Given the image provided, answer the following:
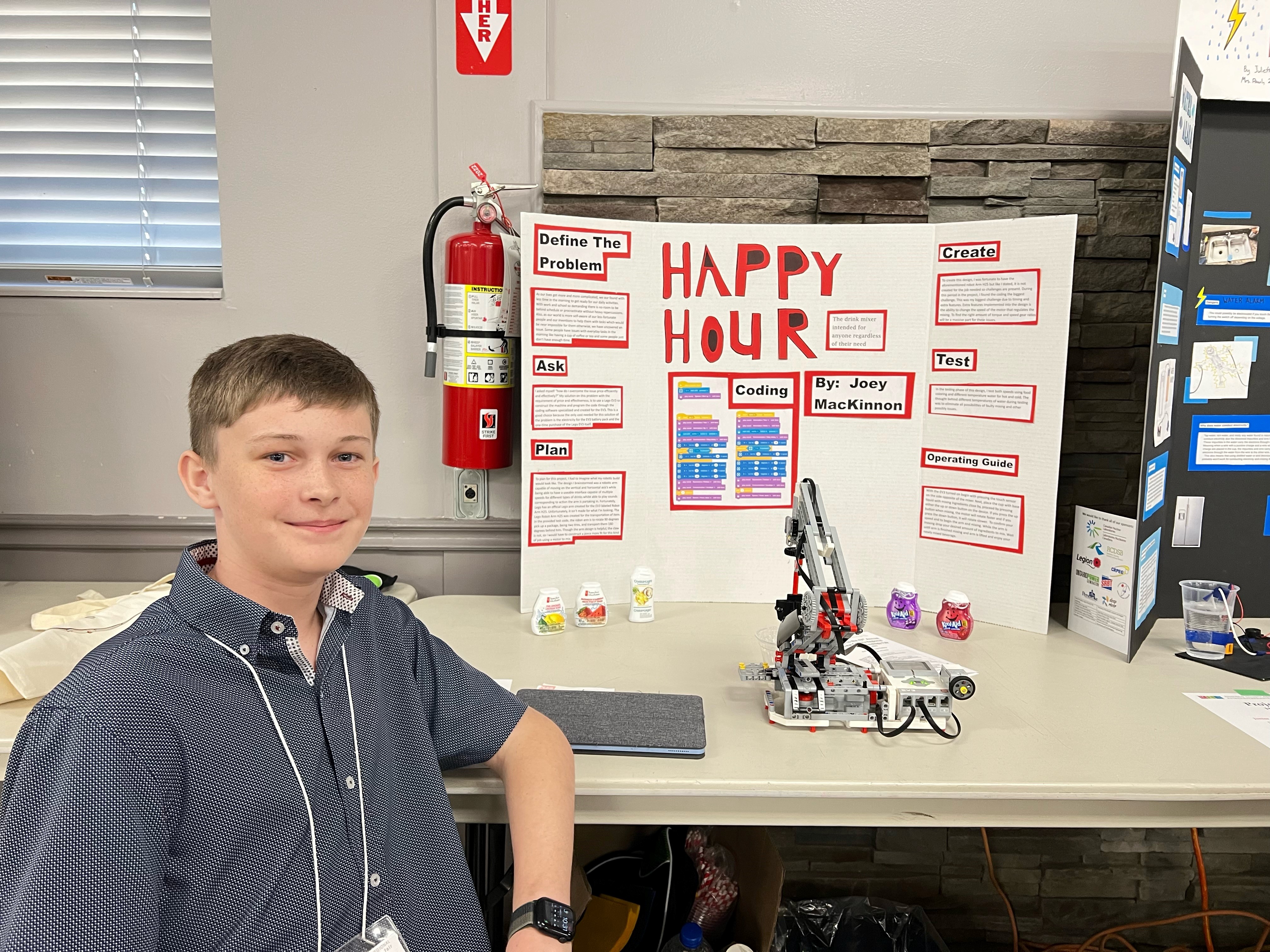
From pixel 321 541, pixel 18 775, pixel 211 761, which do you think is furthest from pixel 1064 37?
pixel 18 775

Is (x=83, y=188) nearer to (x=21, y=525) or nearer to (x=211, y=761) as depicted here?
(x=21, y=525)

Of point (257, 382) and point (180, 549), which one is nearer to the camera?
point (257, 382)

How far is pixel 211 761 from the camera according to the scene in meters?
0.82

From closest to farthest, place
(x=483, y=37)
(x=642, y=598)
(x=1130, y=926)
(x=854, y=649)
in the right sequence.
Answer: (x=854, y=649)
(x=642, y=598)
(x=483, y=37)
(x=1130, y=926)

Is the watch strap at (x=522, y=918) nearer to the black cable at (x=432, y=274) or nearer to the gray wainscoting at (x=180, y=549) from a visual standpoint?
the gray wainscoting at (x=180, y=549)

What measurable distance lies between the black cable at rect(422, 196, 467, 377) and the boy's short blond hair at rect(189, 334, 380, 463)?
970 millimetres

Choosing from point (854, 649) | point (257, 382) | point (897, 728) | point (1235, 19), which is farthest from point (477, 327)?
point (1235, 19)

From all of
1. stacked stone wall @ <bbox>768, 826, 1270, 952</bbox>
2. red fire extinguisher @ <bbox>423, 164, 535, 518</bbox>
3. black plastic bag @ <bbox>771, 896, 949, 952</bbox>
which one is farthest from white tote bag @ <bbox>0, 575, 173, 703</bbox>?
stacked stone wall @ <bbox>768, 826, 1270, 952</bbox>

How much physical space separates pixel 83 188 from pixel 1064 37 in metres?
2.53

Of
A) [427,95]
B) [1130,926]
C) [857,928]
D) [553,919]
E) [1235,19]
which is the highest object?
[1235,19]

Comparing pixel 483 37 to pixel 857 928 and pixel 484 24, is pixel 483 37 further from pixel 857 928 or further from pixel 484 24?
pixel 857 928

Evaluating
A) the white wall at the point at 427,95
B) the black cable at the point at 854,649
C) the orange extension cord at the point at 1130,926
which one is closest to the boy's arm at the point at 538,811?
the black cable at the point at 854,649

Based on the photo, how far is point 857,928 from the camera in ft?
6.18

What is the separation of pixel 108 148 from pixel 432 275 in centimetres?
98
